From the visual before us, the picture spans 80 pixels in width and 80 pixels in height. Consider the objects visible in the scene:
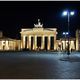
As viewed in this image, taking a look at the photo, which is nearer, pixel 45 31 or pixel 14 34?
pixel 45 31

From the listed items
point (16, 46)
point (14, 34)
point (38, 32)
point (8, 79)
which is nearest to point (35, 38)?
point (38, 32)

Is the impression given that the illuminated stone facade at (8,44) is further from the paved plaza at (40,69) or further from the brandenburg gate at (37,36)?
the paved plaza at (40,69)

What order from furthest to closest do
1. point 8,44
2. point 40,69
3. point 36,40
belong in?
point 36,40 < point 8,44 < point 40,69

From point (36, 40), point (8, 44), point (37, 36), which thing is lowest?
point (8, 44)

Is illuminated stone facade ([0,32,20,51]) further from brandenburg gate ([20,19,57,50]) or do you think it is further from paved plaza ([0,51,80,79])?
paved plaza ([0,51,80,79])

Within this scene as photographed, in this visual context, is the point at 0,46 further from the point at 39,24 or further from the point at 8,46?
the point at 39,24

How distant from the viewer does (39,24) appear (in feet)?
435

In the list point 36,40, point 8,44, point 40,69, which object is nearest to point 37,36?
point 36,40

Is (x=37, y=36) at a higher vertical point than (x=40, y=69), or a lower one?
higher

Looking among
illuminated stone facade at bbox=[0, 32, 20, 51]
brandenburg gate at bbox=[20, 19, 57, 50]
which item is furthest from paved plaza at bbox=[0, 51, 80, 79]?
illuminated stone facade at bbox=[0, 32, 20, 51]

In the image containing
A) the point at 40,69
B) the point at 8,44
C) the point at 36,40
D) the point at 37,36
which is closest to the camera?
the point at 40,69

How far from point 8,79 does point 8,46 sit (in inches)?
4552

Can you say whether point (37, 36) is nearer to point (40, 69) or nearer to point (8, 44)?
point (8, 44)

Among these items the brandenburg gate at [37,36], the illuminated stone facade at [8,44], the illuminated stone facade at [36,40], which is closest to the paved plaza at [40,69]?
the illuminated stone facade at [36,40]
